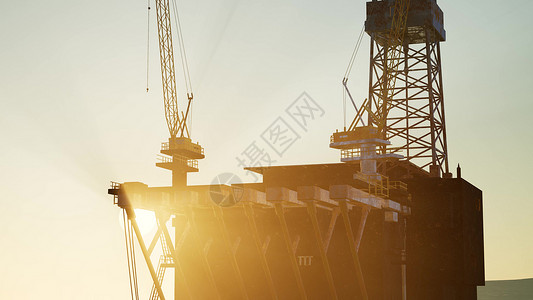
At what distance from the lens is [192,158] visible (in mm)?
96562

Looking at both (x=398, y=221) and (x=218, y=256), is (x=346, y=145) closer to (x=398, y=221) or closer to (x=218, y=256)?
(x=398, y=221)

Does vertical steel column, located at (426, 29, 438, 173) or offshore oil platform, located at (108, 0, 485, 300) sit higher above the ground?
vertical steel column, located at (426, 29, 438, 173)

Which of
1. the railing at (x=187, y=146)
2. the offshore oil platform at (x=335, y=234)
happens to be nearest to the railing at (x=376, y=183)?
the offshore oil platform at (x=335, y=234)

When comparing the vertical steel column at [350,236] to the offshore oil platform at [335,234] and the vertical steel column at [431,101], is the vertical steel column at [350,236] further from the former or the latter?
the vertical steel column at [431,101]

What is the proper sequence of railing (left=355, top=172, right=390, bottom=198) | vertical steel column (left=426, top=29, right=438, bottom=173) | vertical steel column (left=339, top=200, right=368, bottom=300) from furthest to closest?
vertical steel column (left=426, top=29, right=438, bottom=173) < railing (left=355, top=172, right=390, bottom=198) < vertical steel column (left=339, top=200, right=368, bottom=300)

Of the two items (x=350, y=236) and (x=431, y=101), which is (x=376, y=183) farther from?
(x=431, y=101)

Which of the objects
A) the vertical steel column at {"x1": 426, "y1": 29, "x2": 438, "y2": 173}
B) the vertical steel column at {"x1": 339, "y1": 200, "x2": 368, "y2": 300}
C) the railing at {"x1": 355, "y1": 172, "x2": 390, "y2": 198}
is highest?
the vertical steel column at {"x1": 426, "y1": 29, "x2": 438, "y2": 173}

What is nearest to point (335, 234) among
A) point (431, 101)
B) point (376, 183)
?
point (376, 183)

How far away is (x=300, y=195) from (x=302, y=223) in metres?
14.4

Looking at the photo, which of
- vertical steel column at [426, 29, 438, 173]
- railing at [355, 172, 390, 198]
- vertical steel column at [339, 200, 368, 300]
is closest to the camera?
vertical steel column at [339, 200, 368, 300]

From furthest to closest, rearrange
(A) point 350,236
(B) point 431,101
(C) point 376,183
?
(B) point 431,101
(C) point 376,183
(A) point 350,236

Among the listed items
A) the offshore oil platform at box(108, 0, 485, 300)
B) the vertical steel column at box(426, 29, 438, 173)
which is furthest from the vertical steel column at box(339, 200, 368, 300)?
the vertical steel column at box(426, 29, 438, 173)

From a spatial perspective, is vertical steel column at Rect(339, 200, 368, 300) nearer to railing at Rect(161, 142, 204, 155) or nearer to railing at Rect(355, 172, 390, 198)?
railing at Rect(355, 172, 390, 198)

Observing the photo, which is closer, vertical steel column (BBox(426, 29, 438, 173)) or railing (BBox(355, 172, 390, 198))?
railing (BBox(355, 172, 390, 198))
